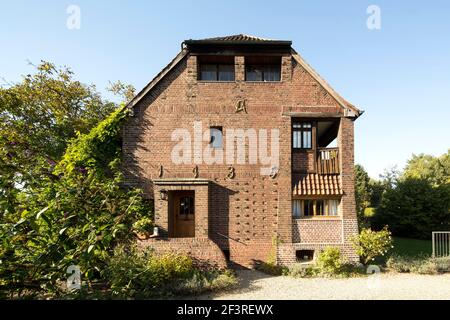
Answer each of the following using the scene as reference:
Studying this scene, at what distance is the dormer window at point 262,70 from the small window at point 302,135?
2743mm

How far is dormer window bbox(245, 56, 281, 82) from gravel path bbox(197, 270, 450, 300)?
9379 mm

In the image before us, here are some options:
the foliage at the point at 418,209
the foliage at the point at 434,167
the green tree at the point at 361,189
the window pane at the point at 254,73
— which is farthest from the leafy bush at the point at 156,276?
the foliage at the point at 434,167

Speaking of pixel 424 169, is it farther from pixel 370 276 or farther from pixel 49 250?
pixel 49 250

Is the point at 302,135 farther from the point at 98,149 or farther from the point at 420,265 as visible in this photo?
the point at 98,149

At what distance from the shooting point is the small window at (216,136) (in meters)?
10.9

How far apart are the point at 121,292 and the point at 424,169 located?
4025 cm

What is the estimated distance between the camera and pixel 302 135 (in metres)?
11.3

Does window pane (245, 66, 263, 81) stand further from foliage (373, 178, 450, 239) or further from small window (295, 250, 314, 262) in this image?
foliage (373, 178, 450, 239)

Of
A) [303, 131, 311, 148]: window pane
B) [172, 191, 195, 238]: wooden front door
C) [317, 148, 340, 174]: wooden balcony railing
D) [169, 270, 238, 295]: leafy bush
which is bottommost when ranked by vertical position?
[169, 270, 238, 295]: leafy bush

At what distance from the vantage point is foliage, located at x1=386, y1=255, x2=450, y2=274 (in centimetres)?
949

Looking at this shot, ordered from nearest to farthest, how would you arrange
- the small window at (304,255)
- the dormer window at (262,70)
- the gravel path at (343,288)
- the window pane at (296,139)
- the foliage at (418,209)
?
the gravel path at (343,288) → the small window at (304,255) → the window pane at (296,139) → the dormer window at (262,70) → the foliage at (418,209)

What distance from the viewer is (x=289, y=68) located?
1102 centimetres

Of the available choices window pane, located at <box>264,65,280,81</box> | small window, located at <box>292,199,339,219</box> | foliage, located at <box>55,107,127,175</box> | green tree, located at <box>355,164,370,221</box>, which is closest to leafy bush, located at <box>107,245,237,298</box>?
foliage, located at <box>55,107,127,175</box>

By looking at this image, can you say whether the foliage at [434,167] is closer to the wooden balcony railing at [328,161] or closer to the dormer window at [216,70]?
the wooden balcony railing at [328,161]
